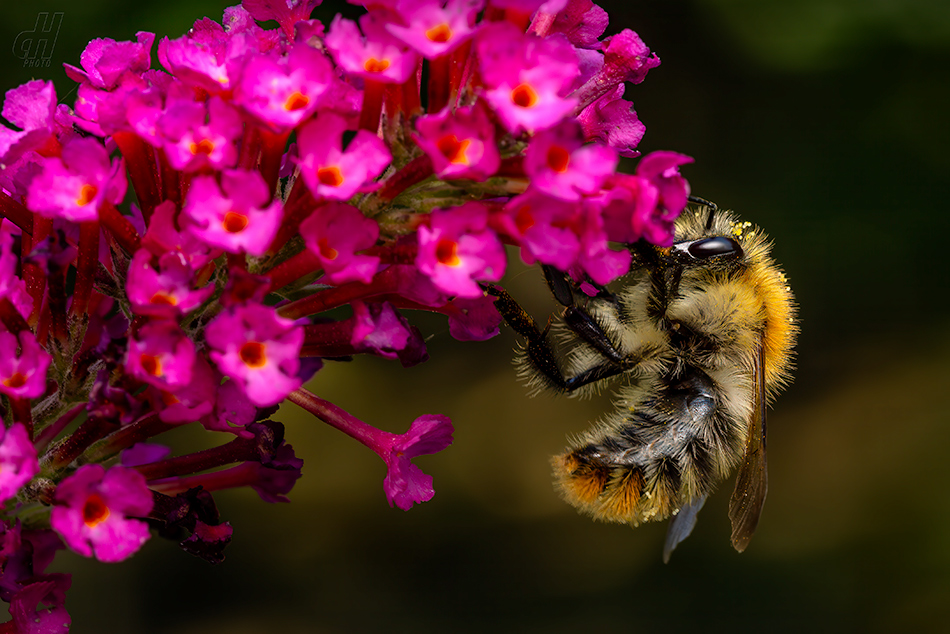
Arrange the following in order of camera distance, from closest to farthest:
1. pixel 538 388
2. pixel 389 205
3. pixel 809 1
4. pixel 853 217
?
pixel 389 205 → pixel 538 388 → pixel 809 1 → pixel 853 217

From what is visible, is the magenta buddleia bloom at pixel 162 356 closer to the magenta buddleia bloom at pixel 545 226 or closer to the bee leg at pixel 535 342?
the magenta buddleia bloom at pixel 545 226

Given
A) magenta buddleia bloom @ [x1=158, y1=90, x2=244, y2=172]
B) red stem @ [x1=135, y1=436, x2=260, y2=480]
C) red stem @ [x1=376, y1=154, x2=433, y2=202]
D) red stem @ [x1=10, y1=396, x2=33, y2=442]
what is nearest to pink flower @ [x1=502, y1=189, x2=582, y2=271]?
red stem @ [x1=376, y1=154, x2=433, y2=202]

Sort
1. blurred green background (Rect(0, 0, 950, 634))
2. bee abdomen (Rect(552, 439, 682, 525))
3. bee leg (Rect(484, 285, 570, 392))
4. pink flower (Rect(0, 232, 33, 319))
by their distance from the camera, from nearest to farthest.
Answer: pink flower (Rect(0, 232, 33, 319))
bee leg (Rect(484, 285, 570, 392))
bee abdomen (Rect(552, 439, 682, 525))
blurred green background (Rect(0, 0, 950, 634))

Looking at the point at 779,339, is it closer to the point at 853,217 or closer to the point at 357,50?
the point at 357,50

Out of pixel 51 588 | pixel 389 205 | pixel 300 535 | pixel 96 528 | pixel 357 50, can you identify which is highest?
pixel 357 50

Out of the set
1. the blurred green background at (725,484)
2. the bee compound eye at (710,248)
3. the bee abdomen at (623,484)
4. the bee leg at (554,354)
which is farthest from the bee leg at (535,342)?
the blurred green background at (725,484)

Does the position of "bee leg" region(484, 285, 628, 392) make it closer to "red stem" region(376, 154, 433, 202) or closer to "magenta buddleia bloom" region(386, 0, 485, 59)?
"red stem" region(376, 154, 433, 202)

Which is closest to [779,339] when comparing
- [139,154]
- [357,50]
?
[357,50]
